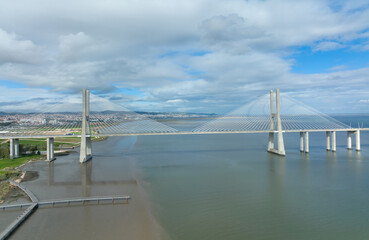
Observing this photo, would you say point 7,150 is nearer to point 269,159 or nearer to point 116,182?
point 116,182

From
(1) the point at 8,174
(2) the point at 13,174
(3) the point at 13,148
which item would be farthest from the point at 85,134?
(3) the point at 13,148

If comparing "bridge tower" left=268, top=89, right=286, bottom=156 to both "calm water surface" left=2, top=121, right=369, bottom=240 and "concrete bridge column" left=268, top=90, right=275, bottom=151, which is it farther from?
"calm water surface" left=2, top=121, right=369, bottom=240

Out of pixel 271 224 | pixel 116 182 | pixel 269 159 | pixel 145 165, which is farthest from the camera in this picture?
pixel 269 159

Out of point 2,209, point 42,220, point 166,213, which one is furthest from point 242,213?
point 2,209

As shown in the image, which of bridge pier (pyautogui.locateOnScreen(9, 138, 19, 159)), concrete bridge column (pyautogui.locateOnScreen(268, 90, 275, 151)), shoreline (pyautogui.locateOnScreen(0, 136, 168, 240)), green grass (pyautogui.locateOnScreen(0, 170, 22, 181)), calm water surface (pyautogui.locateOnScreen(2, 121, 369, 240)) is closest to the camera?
shoreline (pyautogui.locateOnScreen(0, 136, 168, 240))

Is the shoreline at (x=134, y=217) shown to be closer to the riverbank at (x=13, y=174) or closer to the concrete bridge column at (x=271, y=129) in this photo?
the riverbank at (x=13, y=174)

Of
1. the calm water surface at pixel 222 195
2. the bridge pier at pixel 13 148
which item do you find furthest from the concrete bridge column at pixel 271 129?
the bridge pier at pixel 13 148

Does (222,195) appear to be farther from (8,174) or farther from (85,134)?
(8,174)

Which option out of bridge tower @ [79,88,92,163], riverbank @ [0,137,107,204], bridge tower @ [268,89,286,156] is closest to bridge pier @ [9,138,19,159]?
riverbank @ [0,137,107,204]
